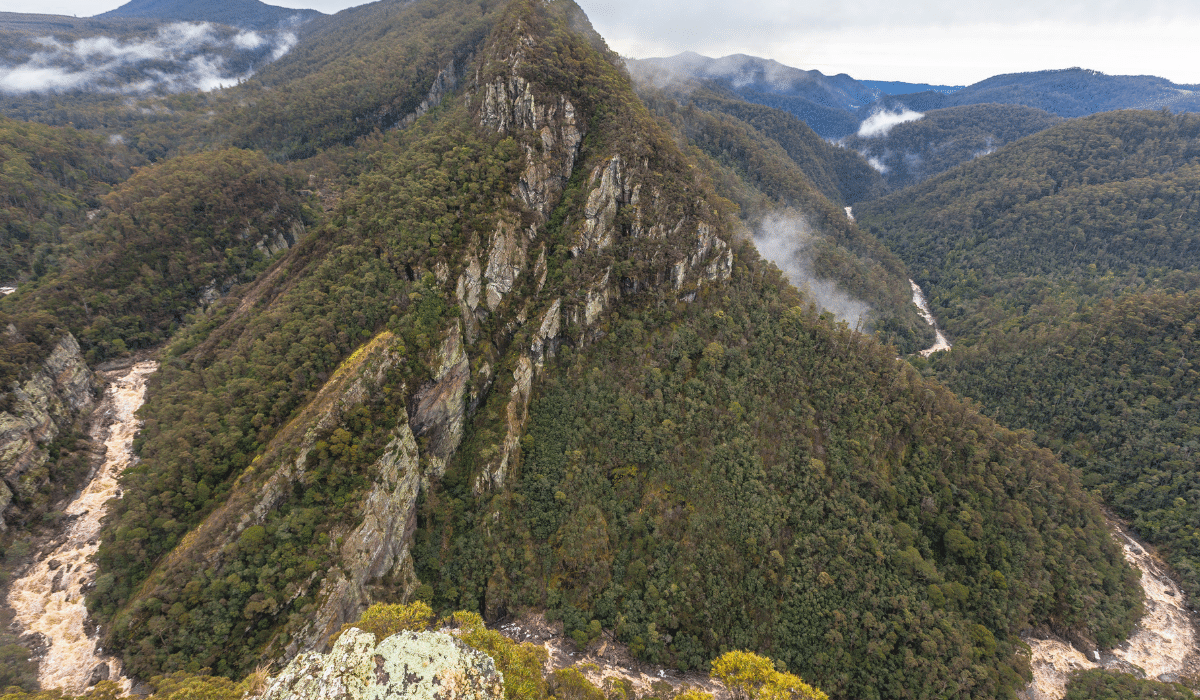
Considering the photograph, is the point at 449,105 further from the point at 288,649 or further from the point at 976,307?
the point at 976,307

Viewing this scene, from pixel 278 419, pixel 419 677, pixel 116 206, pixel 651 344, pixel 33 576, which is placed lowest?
pixel 33 576

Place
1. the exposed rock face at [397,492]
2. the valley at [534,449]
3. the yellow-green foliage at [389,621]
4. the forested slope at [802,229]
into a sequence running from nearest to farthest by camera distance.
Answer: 1. the yellow-green foliage at [389,621]
2. the valley at [534,449]
3. the exposed rock face at [397,492]
4. the forested slope at [802,229]

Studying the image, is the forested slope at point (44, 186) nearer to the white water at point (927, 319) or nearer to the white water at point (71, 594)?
the white water at point (71, 594)

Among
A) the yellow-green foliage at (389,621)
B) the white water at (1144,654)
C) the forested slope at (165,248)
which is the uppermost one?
the forested slope at (165,248)

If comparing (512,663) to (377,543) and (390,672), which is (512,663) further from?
(377,543)

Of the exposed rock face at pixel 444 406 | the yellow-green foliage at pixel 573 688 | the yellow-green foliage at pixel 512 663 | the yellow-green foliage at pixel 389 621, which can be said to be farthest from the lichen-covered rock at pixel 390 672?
the exposed rock face at pixel 444 406

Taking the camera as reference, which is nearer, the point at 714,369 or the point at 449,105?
the point at 714,369

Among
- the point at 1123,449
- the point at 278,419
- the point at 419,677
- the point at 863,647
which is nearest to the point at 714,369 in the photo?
the point at 863,647

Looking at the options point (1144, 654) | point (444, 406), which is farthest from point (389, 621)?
point (1144, 654)
